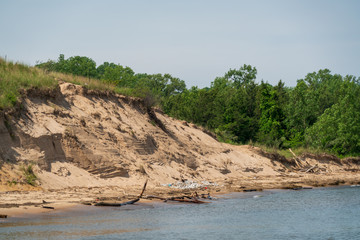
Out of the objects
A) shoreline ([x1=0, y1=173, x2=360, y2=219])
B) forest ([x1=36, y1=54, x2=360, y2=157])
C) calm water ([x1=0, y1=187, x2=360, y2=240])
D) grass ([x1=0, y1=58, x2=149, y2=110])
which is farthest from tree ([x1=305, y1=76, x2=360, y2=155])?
calm water ([x1=0, y1=187, x2=360, y2=240])

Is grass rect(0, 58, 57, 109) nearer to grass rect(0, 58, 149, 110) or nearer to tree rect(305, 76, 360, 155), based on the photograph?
grass rect(0, 58, 149, 110)

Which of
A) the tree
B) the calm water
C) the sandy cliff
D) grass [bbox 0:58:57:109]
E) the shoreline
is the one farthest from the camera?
the tree

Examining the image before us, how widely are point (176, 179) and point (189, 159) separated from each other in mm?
4133

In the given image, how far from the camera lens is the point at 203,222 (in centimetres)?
1736

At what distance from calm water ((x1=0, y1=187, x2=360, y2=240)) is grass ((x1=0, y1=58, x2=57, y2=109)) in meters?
8.39

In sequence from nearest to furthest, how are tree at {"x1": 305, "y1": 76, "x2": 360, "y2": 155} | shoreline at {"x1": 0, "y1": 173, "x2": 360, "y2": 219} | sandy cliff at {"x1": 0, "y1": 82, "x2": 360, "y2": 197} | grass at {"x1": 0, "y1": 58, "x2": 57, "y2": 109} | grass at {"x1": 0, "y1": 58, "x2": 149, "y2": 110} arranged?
1. shoreline at {"x1": 0, "y1": 173, "x2": 360, "y2": 219}
2. sandy cliff at {"x1": 0, "y1": 82, "x2": 360, "y2": 197}
3. grass at {"x1": 0, "y1": 58, "x2": 57, "y2": 109}
4. grass at {"x1": 0, "y1": 58, "x2": 149, "y2": 110}
5. tree at {"x1": 305, "y1": 76, "x2": 360, "y2": 155}

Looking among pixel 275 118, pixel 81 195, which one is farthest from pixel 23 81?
pixel 275 118

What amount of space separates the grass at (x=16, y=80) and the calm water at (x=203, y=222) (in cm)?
839

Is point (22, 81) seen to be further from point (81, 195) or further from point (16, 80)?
point (81, 195)

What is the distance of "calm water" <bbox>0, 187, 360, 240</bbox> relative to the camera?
14.3 m

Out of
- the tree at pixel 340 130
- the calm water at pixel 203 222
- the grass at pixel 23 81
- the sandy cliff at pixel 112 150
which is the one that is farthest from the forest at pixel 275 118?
the calm water at pixel 203 222

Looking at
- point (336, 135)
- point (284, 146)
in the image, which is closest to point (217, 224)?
point (284, 146)

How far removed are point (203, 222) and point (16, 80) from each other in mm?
13141

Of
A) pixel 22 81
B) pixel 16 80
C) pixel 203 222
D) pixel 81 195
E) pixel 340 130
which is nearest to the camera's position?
pixel 203 222
